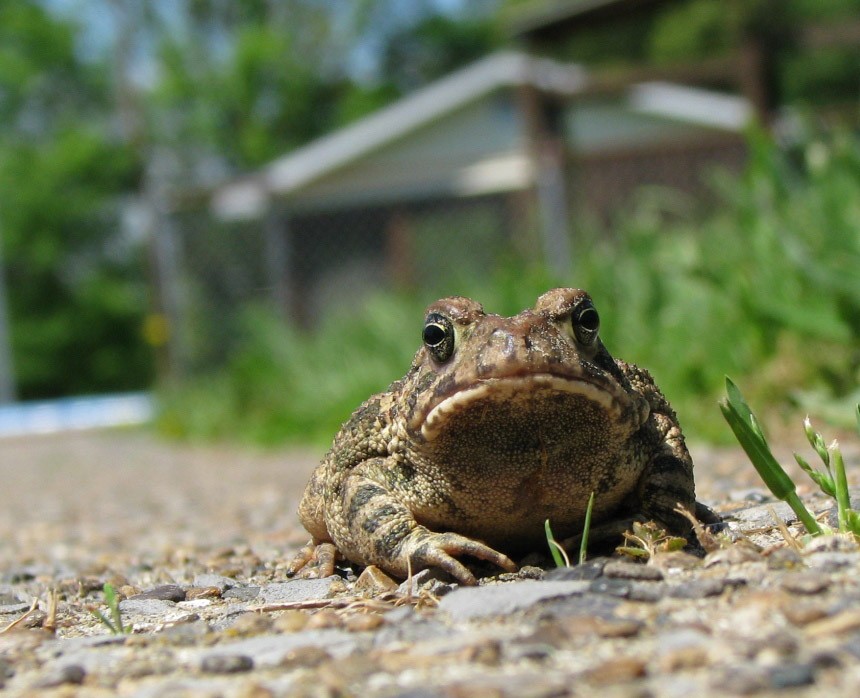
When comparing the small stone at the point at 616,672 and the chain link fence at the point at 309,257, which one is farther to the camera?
the chain link fence at the point at 309,257

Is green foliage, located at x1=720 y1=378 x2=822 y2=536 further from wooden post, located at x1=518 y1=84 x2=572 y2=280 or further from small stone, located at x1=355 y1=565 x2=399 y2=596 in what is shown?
wooden post, located at x1=518 y1=84 x2=572 y2=280

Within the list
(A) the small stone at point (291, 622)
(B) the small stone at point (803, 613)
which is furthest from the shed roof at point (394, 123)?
(B) the small stone at point (803, 613)

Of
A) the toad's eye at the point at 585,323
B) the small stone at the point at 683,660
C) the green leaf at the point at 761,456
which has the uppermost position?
the toad's eye at the point at 585,323

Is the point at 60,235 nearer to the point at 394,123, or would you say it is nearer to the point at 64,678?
the point at 394,123

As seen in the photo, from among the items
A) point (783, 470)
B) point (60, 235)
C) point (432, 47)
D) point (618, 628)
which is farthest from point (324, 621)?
point (432, 47)

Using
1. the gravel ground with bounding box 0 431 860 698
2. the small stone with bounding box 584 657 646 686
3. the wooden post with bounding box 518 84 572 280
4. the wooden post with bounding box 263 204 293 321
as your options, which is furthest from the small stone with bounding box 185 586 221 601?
the wooden post with bounding box 263 204 293 321

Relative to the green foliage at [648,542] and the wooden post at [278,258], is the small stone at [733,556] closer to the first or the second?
the green foliage at [648,542]

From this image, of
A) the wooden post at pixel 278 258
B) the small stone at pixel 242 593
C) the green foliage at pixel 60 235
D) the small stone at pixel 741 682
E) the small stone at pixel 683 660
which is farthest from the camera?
the green foliage at pixel 60 235
